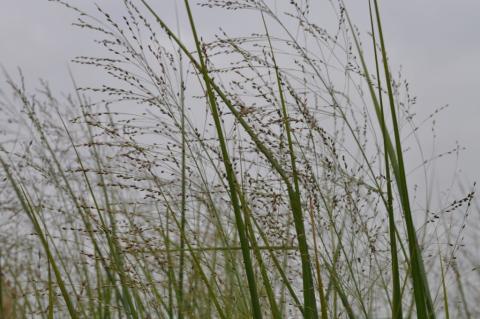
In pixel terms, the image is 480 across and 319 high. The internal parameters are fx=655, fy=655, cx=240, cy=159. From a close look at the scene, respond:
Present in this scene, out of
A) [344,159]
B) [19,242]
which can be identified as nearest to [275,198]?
[344,159]

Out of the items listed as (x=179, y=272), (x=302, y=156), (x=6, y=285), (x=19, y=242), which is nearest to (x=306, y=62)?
(x=302, y=156)

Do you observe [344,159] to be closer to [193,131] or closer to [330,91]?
[330,91]

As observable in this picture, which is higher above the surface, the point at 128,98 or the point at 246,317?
the point at 128,98

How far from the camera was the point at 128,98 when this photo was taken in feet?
6.88

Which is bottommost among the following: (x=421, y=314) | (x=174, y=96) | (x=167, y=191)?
Answer: (x=421, y=314)

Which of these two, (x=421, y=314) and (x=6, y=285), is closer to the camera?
(x=421, y=314)

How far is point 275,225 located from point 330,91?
0.46 metres

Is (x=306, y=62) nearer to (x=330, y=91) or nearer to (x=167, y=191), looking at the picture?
(x=330, y=91)

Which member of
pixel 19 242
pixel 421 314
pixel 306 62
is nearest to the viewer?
pixel 421 314

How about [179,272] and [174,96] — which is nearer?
[174,96]

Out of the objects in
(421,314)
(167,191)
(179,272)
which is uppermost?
(167,191)

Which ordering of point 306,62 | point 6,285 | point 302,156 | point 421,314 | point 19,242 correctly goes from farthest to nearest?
point 19,242
point 6,285
point 306,62
point 302,156
point 421,314

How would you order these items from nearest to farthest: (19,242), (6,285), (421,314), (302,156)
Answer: (421,314), (302,156), (6,285), (19,242)

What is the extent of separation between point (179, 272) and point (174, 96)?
0.61 meters
